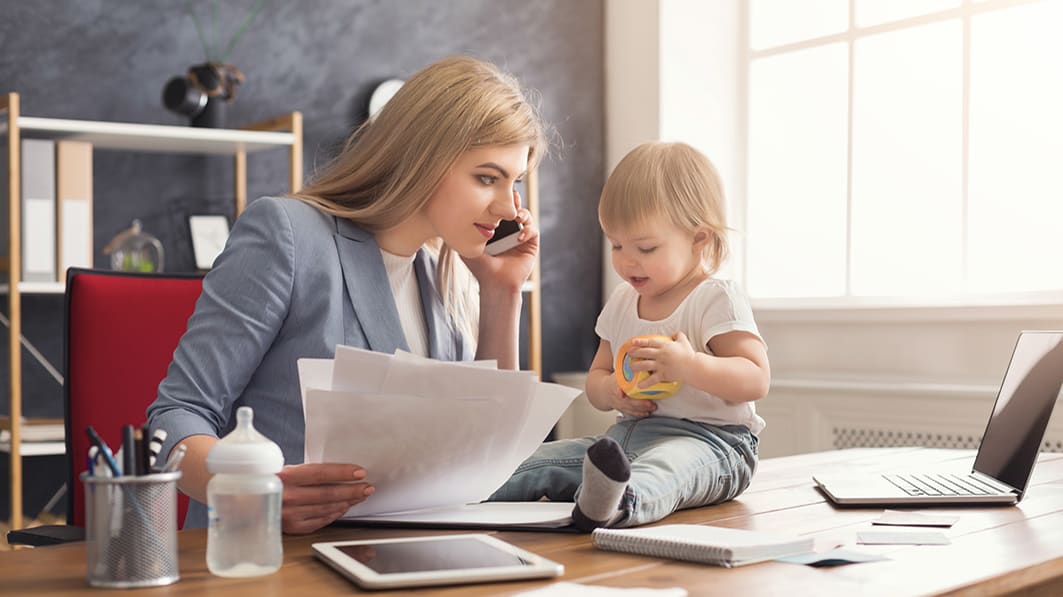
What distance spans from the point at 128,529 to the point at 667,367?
2.41 feet

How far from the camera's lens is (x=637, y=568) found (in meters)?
0.97

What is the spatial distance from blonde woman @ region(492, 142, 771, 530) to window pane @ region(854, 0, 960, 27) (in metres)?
2.33

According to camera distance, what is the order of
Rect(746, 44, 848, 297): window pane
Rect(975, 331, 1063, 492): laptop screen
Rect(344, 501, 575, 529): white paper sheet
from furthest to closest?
Rect(746, 44, 848, 297): window pane → Rect(975, 331, 1063, 492): laptop screen → Rect(344, 501, 575, 529): white paper sheet

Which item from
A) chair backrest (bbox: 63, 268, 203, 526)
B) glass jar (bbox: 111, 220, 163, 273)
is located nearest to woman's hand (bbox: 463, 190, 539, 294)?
chair backrest (bbox: 63, 268, 203, 526)

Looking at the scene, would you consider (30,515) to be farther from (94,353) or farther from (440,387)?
(440,387)

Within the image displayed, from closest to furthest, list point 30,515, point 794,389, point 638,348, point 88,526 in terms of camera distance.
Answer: point 88,526 < point 638,348 < point 30,515 < point 794,389

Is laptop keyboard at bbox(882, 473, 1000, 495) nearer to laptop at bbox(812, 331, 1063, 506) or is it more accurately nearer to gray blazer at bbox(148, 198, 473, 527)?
laptop at bbox(812, 331, 1063, 506)

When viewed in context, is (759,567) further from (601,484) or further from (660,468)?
(660,468)

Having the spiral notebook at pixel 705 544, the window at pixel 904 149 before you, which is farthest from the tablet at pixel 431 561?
the window at pixel 904 149

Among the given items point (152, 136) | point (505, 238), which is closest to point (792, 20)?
point (152, 136)

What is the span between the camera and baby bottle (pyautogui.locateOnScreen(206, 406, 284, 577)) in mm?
906

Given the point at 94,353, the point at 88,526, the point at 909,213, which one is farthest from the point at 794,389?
the point at 88,526

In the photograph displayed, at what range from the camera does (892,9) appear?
3766mm

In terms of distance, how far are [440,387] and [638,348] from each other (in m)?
0.42
